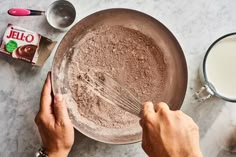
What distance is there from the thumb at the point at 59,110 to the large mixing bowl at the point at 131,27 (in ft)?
0.15

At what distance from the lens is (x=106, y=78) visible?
1155 millimetres

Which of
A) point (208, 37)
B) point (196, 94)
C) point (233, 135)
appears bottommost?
point (233, 135)

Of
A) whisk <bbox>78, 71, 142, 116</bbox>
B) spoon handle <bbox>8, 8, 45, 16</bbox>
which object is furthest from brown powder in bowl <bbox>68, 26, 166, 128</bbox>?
spoon handle <bbox>8, 8, 45, 16</bbox>

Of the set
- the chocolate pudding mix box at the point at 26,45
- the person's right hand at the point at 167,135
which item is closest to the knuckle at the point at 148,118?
the person's right hand at the point at 167,135

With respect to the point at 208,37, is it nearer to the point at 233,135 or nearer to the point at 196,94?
the point at 196,94

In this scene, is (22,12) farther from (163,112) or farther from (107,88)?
(163,112)

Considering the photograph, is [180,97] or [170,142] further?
[180,97]

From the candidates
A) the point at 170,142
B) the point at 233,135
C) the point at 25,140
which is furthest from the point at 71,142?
the point at 233,135

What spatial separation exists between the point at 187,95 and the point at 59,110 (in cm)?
32

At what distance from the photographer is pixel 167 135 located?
0.95m

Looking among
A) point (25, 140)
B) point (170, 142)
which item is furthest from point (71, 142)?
point (170, 142)

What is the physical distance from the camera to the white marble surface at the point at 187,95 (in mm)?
1178

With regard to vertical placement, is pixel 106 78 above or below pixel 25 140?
above

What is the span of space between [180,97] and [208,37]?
0.57ft
